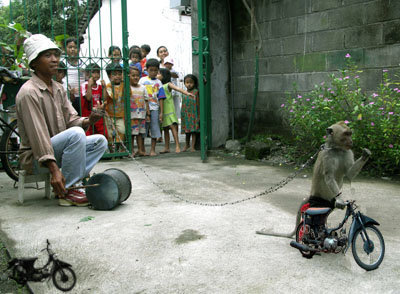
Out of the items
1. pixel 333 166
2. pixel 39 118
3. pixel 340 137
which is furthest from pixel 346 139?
pixel 39 118

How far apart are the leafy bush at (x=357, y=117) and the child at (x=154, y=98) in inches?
97.8

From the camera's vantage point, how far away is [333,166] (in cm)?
293

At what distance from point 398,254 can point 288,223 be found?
92 cm

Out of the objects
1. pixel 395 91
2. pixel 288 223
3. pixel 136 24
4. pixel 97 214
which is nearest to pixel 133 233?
pixel 97 214

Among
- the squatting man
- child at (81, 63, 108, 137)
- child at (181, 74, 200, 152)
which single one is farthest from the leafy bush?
child at (81, 63, 108, 137)

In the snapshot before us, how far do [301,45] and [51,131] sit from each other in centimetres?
428

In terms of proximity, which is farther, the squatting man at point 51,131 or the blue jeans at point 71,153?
the blue jeans at point 71,153

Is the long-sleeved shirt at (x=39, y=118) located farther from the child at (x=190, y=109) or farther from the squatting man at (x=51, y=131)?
the child at (x=190, y=109)

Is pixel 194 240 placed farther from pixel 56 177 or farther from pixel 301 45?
pixel 301 45

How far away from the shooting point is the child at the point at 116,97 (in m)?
6.68

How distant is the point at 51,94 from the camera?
14.0ft

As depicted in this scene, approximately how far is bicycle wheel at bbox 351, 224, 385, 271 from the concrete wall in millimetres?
3528

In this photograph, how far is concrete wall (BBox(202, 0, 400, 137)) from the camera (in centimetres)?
580

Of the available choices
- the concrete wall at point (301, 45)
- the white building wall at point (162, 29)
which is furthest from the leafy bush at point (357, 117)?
the white building wall at point (162, 29)
